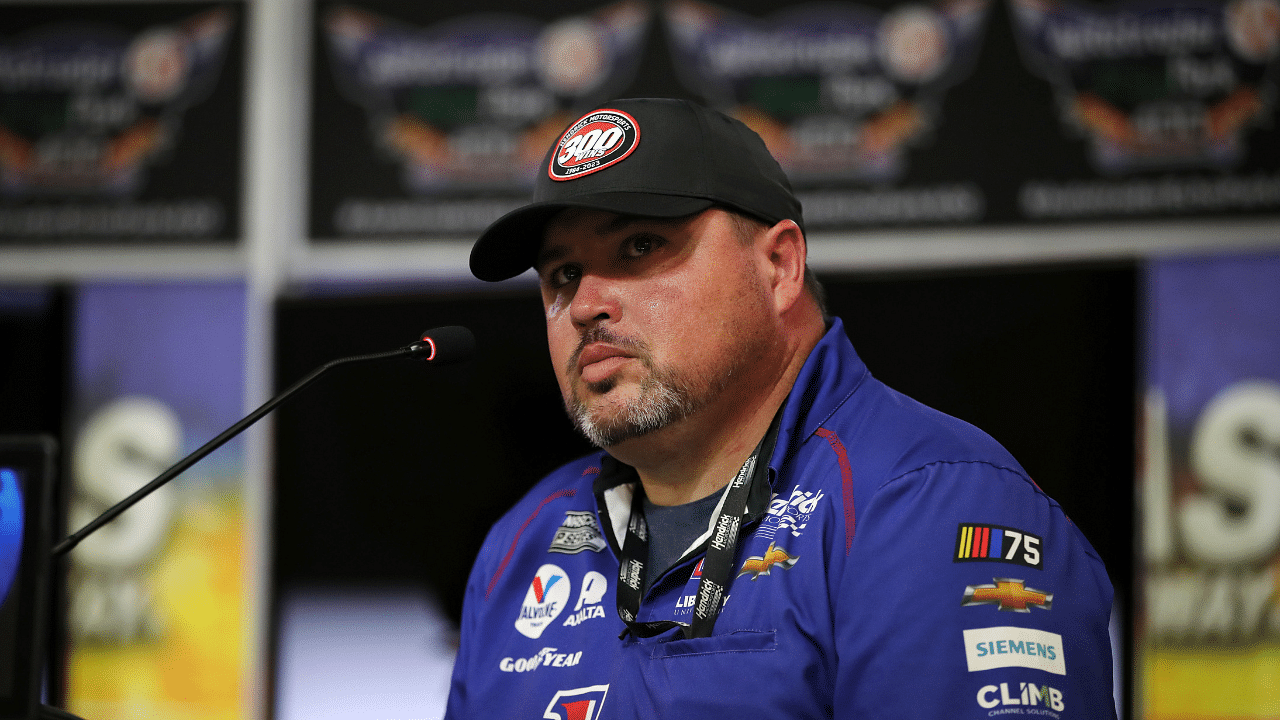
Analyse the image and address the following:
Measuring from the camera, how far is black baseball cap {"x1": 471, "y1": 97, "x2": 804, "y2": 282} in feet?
4.19

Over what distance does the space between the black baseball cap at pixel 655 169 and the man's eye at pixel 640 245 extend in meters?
0.06

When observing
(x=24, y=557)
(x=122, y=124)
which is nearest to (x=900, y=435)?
(x=24, y=557)

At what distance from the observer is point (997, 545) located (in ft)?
3.50

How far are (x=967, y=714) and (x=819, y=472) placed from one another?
1.15ft

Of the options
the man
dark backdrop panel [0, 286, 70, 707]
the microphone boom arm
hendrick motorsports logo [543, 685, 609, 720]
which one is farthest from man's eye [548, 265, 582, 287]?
dark backdrop panel [0, 286, 70, 707]

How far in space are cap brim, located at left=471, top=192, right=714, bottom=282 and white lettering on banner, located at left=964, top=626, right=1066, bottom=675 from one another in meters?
0.59

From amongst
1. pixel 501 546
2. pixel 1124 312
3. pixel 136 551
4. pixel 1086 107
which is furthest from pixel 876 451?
pixel 136 551

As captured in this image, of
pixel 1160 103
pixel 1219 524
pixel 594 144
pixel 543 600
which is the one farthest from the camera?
pixel 1160 103

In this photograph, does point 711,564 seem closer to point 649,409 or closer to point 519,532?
point 649,409

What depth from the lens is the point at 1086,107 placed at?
2586 millimetres

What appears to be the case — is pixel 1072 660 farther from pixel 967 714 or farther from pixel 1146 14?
pixel 1146 14

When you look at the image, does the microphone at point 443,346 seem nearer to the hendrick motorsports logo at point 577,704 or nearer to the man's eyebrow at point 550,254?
the man's eyebrow at point 550,254

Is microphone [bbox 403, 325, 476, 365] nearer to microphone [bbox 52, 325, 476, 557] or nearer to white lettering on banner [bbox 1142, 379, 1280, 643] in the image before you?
microphone [bbox 52, 325, 476, 557]

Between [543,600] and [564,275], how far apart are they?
0.46 metres
